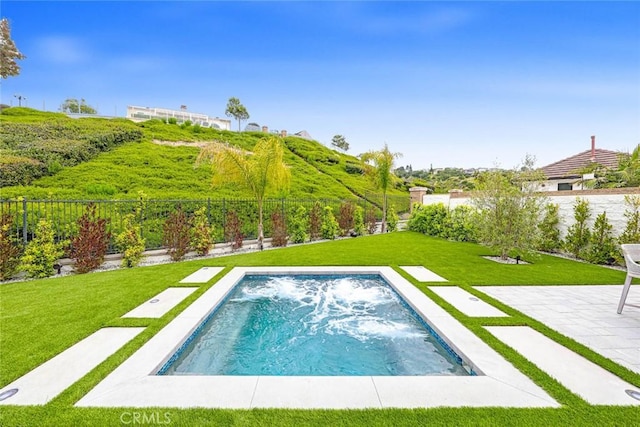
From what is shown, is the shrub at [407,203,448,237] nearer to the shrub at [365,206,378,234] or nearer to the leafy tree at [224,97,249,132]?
the shrub at [365,206,378,234]

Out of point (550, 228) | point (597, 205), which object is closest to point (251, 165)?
point (550, 228)

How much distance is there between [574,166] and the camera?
17312 mm

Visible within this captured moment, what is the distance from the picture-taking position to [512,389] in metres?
2.45

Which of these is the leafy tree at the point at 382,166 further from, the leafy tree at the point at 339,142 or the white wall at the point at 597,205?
the leafy tree at the point at 339,142

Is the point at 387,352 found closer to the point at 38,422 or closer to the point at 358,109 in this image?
the point at 38,422

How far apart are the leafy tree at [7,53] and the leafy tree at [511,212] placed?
17471 millimetres

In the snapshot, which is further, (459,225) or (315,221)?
(315,221)

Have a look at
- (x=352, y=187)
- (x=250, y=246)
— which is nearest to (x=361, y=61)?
(x=250, y=246)

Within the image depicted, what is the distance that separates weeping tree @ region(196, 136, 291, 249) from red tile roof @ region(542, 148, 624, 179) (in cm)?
1638

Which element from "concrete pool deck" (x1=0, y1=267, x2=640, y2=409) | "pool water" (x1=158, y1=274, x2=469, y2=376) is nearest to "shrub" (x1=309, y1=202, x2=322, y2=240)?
"pool water" (x1=158, y1=274, x2=469, y2=376)

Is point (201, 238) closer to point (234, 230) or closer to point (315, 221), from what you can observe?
point (234, 230)

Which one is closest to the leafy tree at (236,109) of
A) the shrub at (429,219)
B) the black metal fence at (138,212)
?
the black metal fence at (138,212)

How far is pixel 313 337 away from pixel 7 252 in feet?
22.7

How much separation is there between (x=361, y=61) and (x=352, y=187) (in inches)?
471
